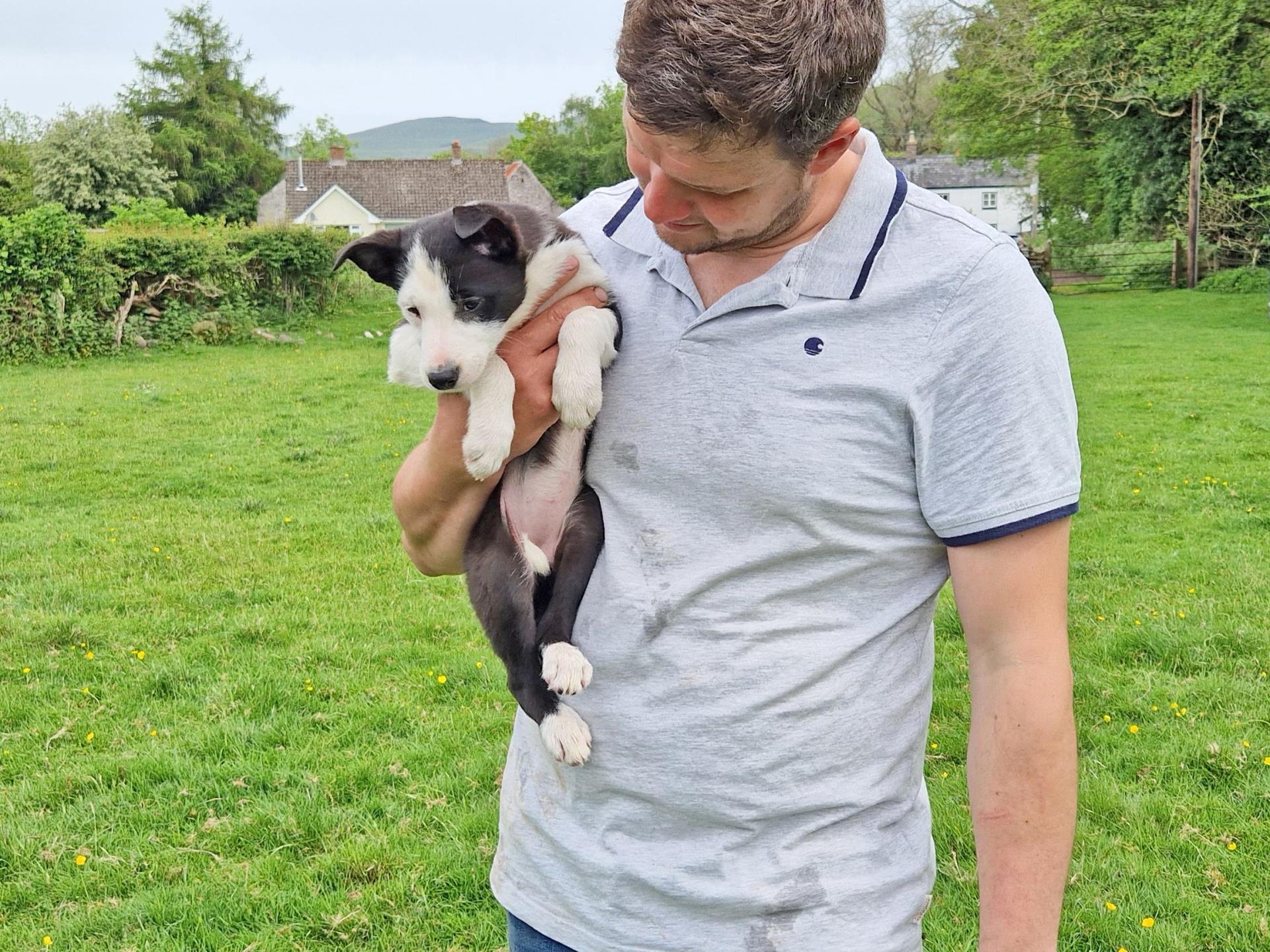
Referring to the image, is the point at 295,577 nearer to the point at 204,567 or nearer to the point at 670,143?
the point at 204,567

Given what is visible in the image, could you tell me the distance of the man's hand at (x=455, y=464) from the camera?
1.98 metres

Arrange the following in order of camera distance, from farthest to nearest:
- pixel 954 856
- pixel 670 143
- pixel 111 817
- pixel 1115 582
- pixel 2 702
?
pixel 1115 582, pixel 2 702, pixel 111 817, pixel 954 856, pixel 670 143

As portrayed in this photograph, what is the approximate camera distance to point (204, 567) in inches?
280

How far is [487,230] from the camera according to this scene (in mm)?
2529

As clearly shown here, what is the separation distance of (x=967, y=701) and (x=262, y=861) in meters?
3.05

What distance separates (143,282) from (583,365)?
56.3ft

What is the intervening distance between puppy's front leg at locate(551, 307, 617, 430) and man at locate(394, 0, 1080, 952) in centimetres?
18

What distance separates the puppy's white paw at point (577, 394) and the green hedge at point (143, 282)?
15.8m

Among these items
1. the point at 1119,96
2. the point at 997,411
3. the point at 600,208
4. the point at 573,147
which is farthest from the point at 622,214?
the point at 573,147

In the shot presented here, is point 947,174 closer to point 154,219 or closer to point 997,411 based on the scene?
point 154,219

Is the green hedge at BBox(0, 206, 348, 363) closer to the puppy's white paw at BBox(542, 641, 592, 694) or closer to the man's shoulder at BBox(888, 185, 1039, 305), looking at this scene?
the puppy's white paw at BBox(542, 641, 592, 694)

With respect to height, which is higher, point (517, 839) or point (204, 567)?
point (517, 839)

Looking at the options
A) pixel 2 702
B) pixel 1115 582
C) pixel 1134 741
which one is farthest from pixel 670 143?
pixel 1115 582

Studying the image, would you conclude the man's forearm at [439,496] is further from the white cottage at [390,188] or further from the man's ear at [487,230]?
the white cottage at [390,188]
